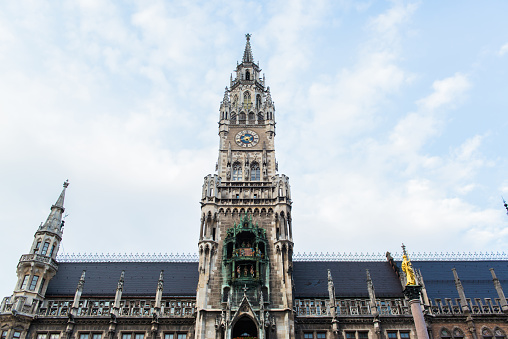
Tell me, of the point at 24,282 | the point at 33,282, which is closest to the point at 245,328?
the point at 33,282

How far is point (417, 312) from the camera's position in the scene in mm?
28094

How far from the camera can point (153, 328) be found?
1518 inches

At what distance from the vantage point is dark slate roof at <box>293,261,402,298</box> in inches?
1714

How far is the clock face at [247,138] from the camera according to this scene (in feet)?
167

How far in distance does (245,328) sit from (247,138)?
906 inches

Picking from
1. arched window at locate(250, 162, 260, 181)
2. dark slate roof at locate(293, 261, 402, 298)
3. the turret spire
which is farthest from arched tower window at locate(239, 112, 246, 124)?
the turret spire

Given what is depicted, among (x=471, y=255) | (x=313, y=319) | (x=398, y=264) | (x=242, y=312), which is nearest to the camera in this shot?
(x=242, y=312)

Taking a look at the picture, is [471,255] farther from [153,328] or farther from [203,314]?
[153,328]

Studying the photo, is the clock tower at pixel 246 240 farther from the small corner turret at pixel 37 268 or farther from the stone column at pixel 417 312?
the small corner turret at pixel 37 268

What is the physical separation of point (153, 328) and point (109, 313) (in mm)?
5178

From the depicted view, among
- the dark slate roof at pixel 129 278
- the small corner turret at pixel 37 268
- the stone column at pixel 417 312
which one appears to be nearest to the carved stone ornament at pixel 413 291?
the stone column at pixel 417 312

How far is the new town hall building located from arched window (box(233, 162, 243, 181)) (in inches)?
4.7

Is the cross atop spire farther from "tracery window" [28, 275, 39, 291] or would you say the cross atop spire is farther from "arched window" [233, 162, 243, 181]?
"tracery window" [28, 275, 39, 291]

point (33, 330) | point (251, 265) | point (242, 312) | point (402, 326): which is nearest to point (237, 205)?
point (251, 265)
